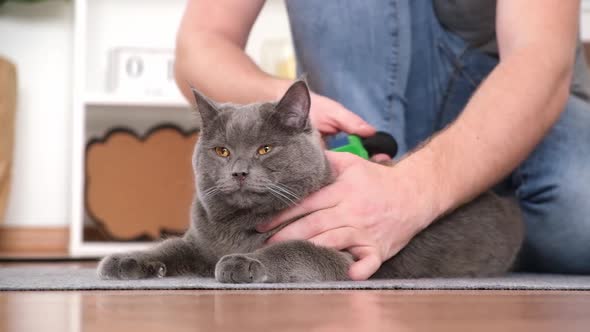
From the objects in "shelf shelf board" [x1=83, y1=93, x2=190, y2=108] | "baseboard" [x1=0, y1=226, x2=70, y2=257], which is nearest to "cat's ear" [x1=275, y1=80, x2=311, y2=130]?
"shelf shelf board" [x1=83, y1=93, x2=190, y2=108]

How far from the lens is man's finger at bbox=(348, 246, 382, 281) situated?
1307 millimetres

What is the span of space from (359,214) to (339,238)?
51 millimetres

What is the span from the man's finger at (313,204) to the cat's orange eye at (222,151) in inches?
5.1

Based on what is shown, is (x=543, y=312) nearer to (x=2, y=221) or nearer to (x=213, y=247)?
(x=213, y=247)

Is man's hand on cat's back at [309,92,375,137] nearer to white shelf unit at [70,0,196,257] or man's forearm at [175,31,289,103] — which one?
man's forearm at [175,31,289,103]

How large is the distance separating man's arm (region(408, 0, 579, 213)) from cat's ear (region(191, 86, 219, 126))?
1.11ft

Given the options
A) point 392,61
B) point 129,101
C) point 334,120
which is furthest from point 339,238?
point 129,101

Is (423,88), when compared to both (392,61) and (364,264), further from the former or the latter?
(364,264)

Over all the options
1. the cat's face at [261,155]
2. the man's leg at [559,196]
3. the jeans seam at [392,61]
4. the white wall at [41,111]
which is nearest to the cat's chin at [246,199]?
the cat's face at [261,155]

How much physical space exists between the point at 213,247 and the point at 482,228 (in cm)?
52

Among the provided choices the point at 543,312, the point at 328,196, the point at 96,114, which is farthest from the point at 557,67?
the point at 96,114

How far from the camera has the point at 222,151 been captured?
4.33 feet

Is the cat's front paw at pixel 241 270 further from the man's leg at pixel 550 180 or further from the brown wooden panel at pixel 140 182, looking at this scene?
the brown wooden panel at pixel 140 182

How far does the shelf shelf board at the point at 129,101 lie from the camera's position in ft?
10.2
